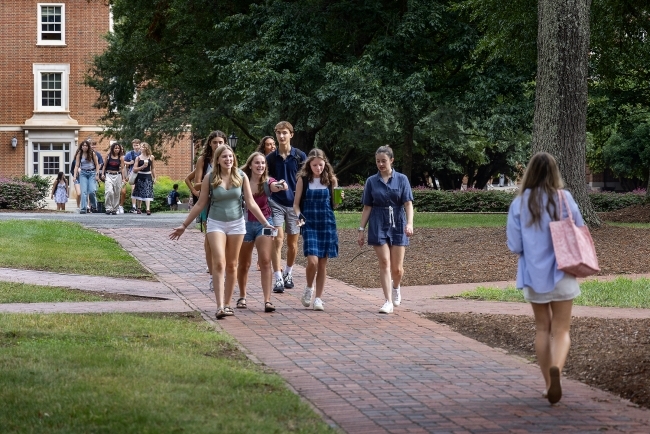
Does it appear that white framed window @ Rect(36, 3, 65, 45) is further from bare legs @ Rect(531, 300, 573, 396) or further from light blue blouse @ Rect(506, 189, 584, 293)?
bare legs @ Rect(531, 300, 573, 396)

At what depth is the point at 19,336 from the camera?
938 cm

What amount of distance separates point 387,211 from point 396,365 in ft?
10.9

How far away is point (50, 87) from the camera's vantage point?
54406 millimetres

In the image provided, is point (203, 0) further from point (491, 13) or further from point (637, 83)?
point (637, 83)

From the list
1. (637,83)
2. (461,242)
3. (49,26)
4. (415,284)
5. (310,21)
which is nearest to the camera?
(415,284)

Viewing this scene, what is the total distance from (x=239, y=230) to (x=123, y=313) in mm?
1427

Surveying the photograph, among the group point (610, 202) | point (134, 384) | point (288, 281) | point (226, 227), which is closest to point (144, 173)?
point (288, 281)

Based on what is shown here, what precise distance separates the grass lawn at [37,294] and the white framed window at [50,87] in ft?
140

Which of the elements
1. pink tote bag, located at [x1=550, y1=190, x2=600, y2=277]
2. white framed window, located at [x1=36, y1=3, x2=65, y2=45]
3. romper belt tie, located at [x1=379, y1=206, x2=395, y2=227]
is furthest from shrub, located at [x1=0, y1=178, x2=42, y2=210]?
pink tote bag, located at [x1=550, y1=190, x2=600, y2=277]

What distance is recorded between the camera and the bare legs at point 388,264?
1148 cm

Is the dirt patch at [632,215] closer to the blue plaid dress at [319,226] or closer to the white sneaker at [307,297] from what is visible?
the blue plaid dress at [319,226]

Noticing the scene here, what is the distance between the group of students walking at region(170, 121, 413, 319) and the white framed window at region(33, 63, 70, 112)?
43.7m

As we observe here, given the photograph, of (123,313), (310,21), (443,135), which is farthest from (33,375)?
(443,135)

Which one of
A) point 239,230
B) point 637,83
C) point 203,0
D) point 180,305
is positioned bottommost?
point 180,305
